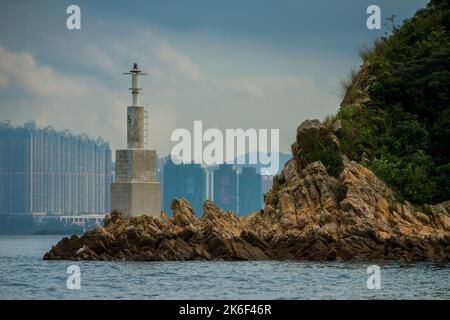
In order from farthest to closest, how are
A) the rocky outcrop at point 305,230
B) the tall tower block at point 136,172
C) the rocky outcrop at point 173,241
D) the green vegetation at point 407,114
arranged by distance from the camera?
the tall tower block at point 136,172 → the green vegetation at point 407,114 → the rocky outcrop at point 173,241 → the rocky outcrop at point 305,230

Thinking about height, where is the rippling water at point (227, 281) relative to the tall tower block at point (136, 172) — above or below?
below

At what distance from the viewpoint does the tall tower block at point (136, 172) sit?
6156cm

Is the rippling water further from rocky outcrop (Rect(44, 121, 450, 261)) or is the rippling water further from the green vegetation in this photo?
the green vegetation

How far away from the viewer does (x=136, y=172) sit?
62062mm

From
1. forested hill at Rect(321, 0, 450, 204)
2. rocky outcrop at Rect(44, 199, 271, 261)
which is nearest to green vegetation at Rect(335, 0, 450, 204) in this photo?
forested hill at Rect(321, 0, 450, 204)

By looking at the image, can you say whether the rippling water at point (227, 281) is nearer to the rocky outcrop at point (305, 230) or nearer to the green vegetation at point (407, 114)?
the rocky outcrop at point (305, 230)

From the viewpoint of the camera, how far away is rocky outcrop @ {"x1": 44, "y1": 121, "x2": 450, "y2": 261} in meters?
54.5

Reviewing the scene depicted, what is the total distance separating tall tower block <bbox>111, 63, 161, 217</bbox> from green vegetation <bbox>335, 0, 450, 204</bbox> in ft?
28.2

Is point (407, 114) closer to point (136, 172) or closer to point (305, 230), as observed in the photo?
point (305, 230)

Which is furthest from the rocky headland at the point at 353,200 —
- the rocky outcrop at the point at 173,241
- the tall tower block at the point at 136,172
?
the tall tower block at the point at 136,172

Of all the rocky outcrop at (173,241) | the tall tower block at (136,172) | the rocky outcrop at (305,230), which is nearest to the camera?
the rocky outcrop at (305,230)

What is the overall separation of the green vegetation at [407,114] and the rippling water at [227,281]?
9.19 metres
